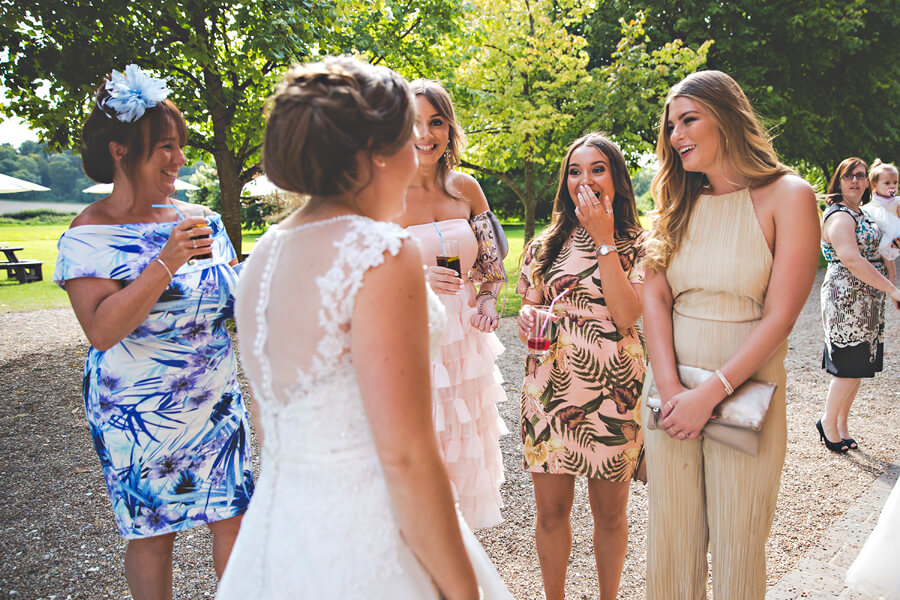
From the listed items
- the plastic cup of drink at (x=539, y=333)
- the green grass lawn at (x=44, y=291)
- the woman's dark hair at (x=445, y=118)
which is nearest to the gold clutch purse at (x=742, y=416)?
the plastic cup of drink at (x=539, y=333)

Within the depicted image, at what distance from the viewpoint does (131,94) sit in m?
2.27

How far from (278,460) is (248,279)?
1.46 feet

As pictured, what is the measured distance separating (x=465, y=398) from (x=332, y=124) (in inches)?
79.1

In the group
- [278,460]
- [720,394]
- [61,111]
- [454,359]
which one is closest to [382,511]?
[278,460]

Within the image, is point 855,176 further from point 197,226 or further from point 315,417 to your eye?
point 315,417

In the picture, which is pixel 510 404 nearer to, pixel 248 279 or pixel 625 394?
pixel 625 394

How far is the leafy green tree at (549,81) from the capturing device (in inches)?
519

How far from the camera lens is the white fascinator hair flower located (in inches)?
88.7

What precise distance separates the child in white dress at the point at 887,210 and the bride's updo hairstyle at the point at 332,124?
18.5ft

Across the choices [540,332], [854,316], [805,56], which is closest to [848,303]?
[854,316]

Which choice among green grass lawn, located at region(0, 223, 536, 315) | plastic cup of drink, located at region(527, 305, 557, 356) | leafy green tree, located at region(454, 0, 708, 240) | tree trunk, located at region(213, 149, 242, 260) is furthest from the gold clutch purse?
leafy green tree, located at region(454, 0, 708, 240)

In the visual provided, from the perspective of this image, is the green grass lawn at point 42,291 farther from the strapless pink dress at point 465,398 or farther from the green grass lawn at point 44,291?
the strapless pink dress at point 465,398

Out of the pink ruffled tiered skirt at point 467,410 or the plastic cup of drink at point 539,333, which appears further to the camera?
the pink ruffled tiered skirt at point 467,410

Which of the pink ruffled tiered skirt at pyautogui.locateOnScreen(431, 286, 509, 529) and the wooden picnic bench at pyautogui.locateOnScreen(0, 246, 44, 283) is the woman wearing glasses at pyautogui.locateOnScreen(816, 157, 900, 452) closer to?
the pink ruffled tiered skirt at pyautogui.locateOnScreen(431, 286, 509, 529)
